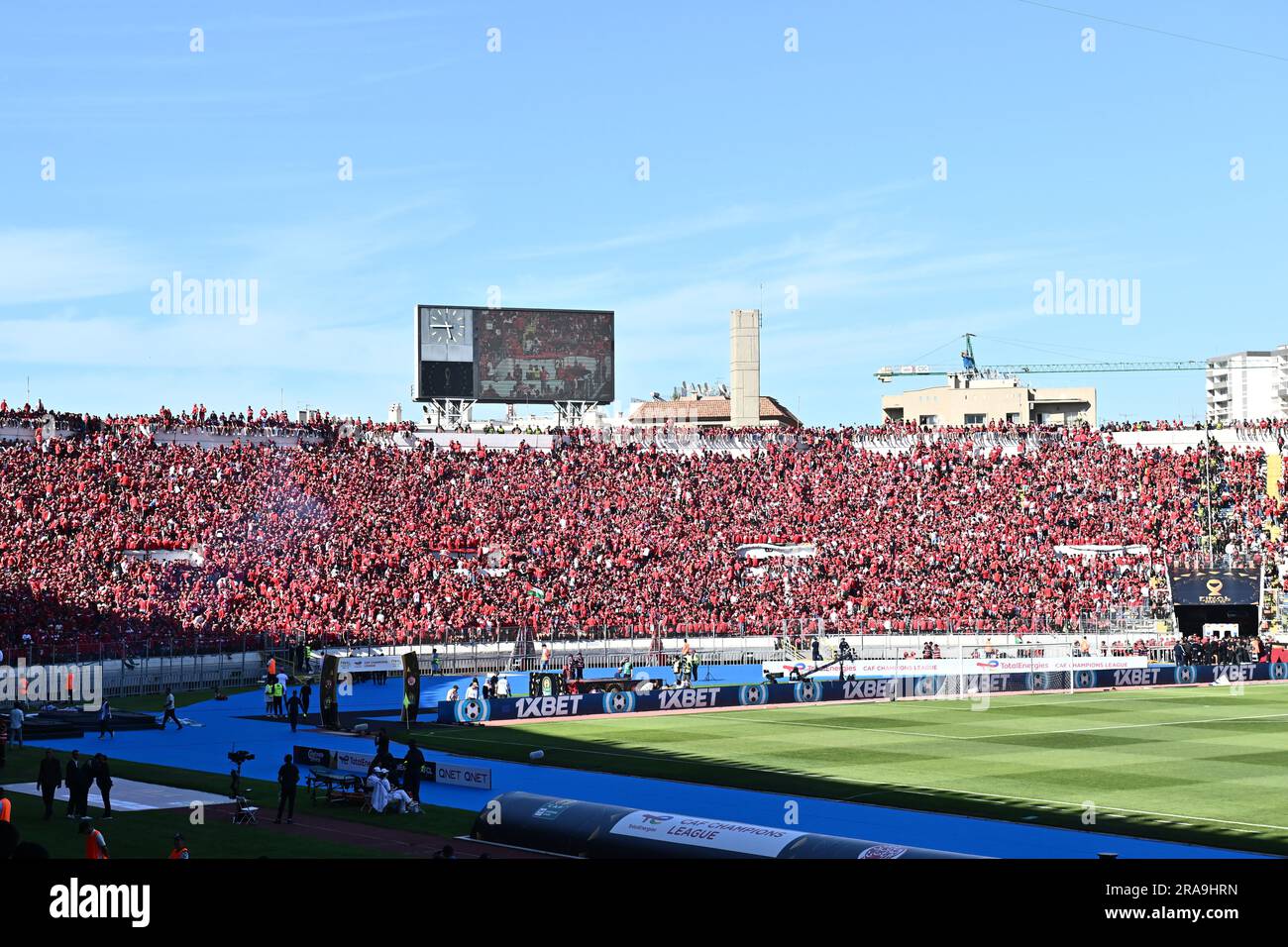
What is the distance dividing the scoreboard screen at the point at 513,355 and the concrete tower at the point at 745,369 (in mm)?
24416

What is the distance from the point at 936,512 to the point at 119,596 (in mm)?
42618

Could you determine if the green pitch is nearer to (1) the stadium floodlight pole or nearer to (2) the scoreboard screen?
(1) the stadium floodlight pole

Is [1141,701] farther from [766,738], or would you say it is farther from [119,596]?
[119,596]

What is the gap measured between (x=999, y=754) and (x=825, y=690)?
1639 cm

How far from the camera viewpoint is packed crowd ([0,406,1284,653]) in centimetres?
6072

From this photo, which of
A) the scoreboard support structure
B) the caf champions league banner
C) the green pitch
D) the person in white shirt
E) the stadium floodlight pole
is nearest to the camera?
the green pitch

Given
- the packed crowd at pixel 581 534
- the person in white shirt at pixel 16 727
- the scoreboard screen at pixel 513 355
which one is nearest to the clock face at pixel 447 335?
the scoreboard screen at pixel 513 355

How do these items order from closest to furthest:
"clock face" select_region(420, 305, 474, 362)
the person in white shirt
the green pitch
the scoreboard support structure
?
the green pitch
the person in white shirt
"clock face" select_region(420, 305, 474, 362)
the scoreboard support structure

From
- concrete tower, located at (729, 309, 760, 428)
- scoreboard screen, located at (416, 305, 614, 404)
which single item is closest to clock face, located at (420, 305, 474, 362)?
scoreboard screen, located at (416, 305, 614, 404)

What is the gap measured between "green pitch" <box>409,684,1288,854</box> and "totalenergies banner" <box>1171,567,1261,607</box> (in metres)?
14.4

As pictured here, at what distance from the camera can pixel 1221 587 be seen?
6669 centimetres

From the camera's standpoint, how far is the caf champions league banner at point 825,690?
1807 inches

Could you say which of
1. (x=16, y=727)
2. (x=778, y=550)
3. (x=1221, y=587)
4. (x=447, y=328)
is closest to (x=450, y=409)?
(x=447, y=328)
